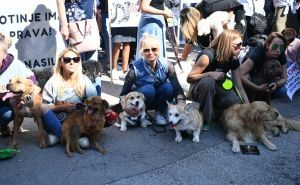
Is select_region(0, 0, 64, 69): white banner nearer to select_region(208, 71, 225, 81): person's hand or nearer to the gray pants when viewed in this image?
the gray pants

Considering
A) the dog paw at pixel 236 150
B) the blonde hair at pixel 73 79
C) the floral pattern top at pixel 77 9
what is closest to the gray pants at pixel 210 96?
the dog paw at pixel 236 150

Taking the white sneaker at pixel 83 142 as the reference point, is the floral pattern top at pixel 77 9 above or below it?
above

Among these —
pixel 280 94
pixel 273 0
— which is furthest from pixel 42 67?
pixel 273 0

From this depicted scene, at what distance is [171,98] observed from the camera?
4.93 metres

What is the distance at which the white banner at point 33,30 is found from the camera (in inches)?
205

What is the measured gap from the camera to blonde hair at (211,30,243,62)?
4.67 meters

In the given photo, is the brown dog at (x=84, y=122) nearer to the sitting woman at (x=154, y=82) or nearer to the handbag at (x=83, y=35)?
the sitting woman at (x=154, y=82)

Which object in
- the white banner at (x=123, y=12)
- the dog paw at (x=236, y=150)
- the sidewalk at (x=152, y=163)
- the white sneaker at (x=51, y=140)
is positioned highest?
the white banner at (x=123, y=12)

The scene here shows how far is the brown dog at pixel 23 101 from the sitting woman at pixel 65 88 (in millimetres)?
179

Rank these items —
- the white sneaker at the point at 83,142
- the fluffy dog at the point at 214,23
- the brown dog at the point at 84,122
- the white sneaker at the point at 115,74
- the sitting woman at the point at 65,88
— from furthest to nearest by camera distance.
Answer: the white sneaker at the point at 115,74 → the fluffy dog at the point at 214,23 → the sitting woman at the point at 65,88 → the white sneaker at the point at 83,142 → the brown dog at the point at 84,122

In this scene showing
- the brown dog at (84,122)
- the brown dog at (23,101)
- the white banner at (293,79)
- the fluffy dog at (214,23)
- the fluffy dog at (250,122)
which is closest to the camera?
the brown dog at (23,101)

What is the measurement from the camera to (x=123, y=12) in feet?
22.0

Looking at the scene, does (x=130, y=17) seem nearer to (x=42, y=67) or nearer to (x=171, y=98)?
(x=42, y=67)

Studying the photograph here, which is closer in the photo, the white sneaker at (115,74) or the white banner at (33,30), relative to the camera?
the white banner at (33,30)
